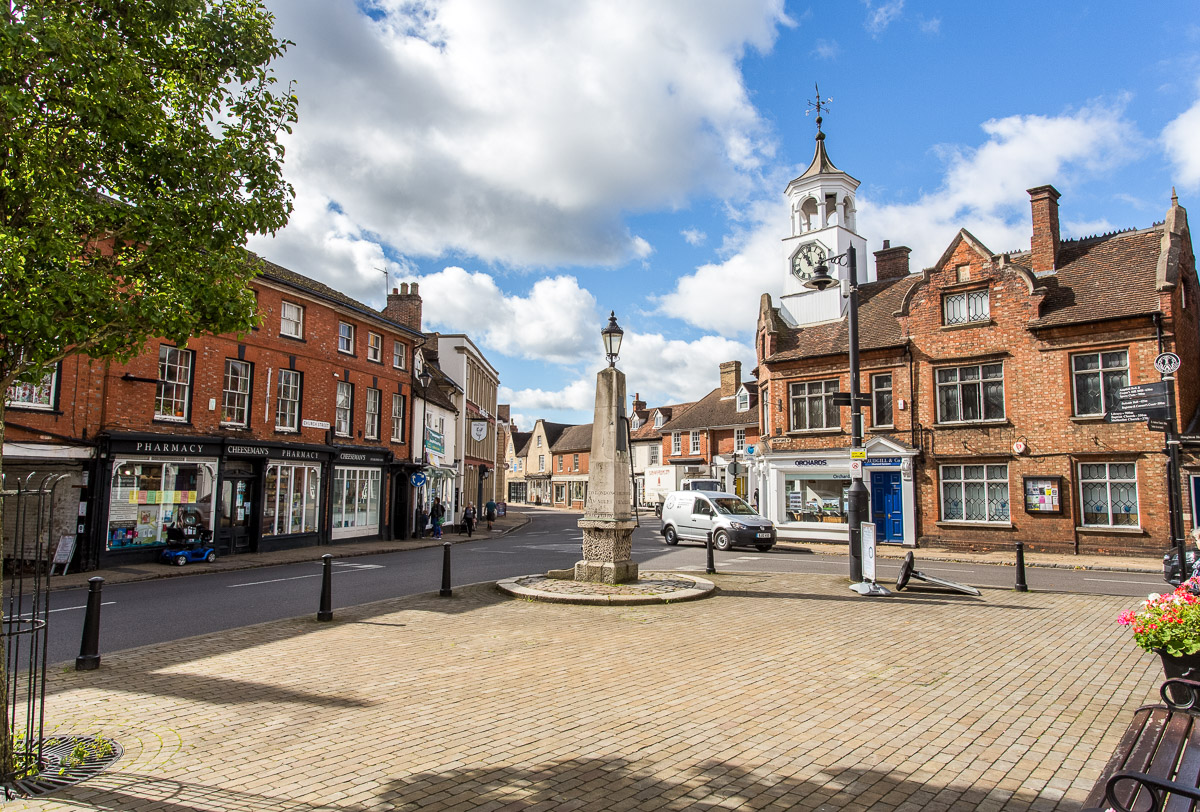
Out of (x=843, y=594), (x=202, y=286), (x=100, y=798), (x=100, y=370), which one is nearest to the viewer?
(x=100, y=798)

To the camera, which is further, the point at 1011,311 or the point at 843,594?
the point at 1011,311

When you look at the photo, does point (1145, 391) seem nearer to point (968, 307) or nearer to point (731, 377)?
point (968, 307)

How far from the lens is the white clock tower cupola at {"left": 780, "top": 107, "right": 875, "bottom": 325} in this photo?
99.0 ft

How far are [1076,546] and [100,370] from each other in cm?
2760

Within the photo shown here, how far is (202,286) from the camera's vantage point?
17.1 ft

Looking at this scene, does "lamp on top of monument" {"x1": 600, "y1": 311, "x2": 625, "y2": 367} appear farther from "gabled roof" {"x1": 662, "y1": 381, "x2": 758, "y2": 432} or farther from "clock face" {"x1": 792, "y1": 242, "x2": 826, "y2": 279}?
"gabled roof" {"x1": 662, "y1": 381, "x2": 758, "y2": 432}

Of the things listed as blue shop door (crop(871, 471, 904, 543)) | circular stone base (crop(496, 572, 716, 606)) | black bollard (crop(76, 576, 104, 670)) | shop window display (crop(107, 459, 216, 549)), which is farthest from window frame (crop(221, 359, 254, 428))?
blue shop door (crop(871, 471, 904, 543))

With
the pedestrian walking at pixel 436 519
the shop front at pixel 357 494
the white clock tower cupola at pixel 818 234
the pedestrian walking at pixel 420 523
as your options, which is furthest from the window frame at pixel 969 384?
the shop front at pixel 357 494

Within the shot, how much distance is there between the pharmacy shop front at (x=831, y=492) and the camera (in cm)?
2514

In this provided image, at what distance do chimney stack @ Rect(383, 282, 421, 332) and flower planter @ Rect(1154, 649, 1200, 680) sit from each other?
31788 millimetres

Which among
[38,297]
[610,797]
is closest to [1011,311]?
[610,797]

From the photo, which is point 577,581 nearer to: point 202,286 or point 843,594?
point 843,594

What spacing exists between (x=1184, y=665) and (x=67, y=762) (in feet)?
26.0

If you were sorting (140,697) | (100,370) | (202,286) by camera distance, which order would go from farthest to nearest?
(100,370) → (140,697) → (202,286)
